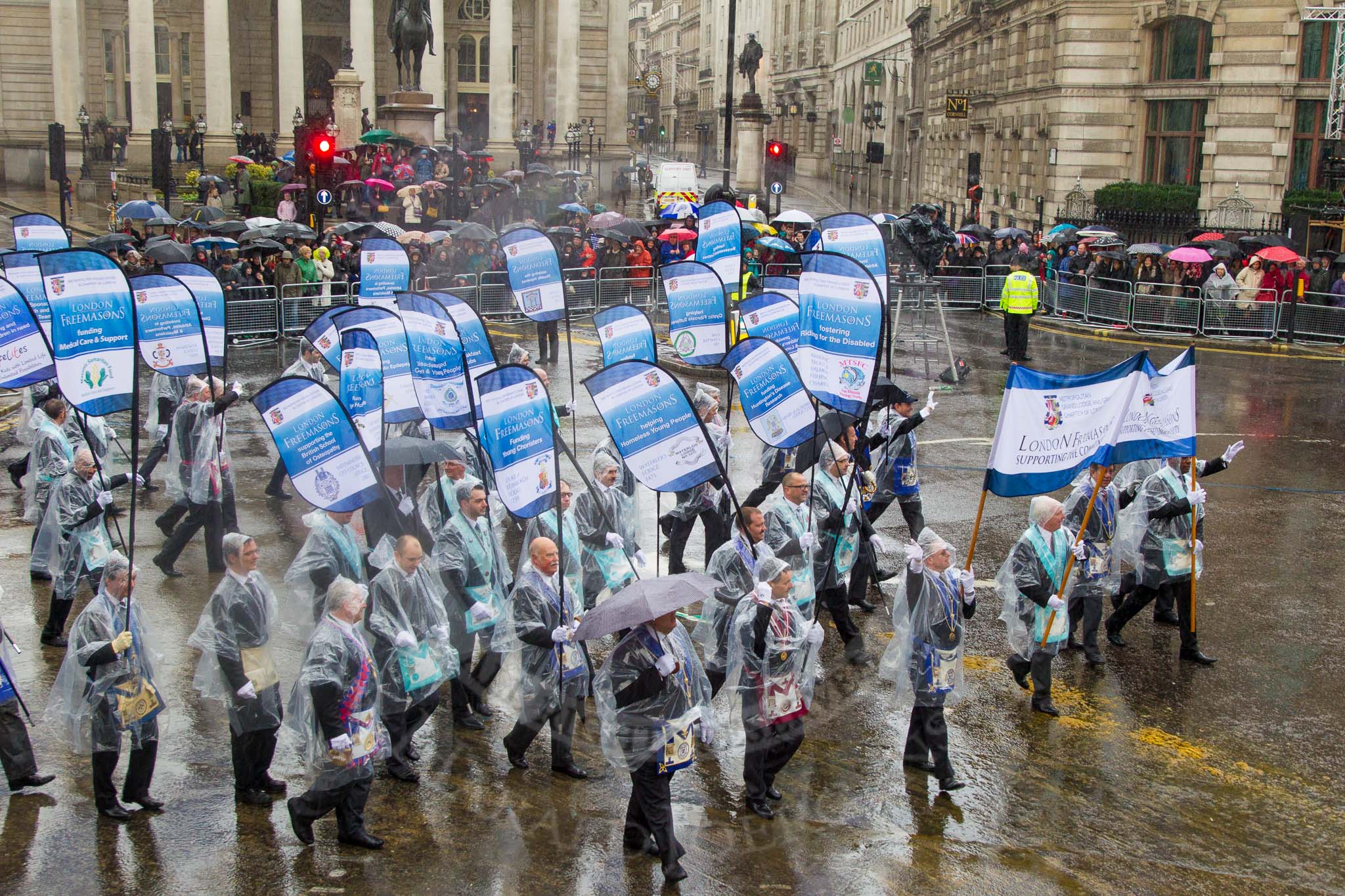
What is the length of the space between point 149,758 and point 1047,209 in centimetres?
3522

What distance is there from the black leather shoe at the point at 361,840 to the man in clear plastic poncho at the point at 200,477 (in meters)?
5.12

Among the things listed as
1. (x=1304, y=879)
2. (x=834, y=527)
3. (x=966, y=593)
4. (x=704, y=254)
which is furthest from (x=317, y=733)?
(x=704, y=254)

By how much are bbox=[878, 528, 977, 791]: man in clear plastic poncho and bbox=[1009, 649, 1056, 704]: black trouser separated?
1199 millimetres

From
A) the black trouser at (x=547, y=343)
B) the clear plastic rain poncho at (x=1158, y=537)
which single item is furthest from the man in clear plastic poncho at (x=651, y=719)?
the black trouser at (x=547, y=343)

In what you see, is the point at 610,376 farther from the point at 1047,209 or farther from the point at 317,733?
the point at 1047,209

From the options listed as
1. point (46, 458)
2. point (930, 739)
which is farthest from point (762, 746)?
point (46, 458)

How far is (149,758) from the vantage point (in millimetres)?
7418

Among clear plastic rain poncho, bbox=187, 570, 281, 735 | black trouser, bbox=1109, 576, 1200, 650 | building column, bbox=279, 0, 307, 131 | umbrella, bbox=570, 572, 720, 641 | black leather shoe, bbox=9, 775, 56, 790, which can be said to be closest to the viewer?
umbrella, bbox=570, 572, 720, 641

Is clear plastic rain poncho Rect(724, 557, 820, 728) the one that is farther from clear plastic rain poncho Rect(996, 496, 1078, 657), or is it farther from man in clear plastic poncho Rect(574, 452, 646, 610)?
clear plastic rain poncho Rect(996, 496, 1078, 657)

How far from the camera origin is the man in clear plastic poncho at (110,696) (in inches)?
285

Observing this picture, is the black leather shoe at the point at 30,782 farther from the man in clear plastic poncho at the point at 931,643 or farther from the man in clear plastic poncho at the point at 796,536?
the man in clear plastic poncho at the point at 931,643

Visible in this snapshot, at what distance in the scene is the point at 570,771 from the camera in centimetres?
812

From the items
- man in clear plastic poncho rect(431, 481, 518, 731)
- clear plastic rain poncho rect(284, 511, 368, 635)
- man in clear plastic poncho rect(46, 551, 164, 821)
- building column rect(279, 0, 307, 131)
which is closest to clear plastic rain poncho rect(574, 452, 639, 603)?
man in clear plastic poncho rect(431, 481, 518, 731)

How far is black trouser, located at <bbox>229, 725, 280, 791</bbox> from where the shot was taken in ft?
24.6
